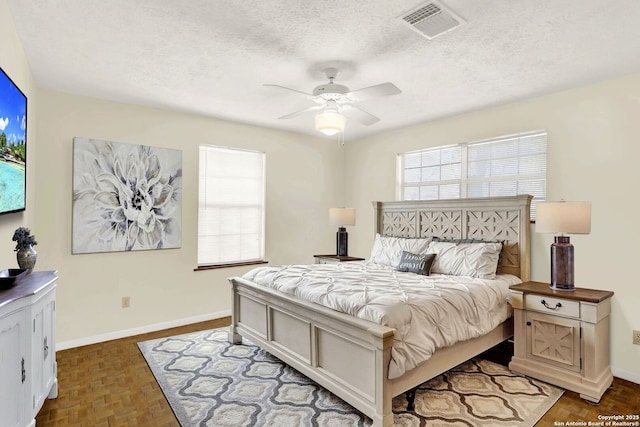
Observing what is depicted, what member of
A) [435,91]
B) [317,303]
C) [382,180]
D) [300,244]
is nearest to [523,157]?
[435,91]

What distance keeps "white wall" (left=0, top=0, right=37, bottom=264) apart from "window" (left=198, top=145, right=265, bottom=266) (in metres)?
1.71

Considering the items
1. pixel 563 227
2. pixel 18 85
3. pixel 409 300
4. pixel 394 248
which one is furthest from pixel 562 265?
pixel 18 85

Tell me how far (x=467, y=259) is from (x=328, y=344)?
5.84ft

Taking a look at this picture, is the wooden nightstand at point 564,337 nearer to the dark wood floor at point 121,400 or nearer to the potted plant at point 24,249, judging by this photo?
the dark wood floor at point 121,400

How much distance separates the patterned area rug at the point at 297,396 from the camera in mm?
2330

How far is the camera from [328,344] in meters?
2.53

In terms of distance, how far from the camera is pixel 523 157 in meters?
3.80

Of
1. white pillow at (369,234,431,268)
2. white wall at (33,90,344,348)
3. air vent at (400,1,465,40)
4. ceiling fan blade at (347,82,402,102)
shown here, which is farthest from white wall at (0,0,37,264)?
A: white pillow at (369,234,431,268)

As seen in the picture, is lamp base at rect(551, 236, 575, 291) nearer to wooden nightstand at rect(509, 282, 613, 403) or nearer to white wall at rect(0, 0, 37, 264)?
wooden nightstand at rect(509, 282, 613, 403)

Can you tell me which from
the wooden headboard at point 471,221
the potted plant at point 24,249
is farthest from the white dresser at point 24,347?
the wooden headboard at point 471,221

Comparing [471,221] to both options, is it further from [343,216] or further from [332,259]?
[332,259]

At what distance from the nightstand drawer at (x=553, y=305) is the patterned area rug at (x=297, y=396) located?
1.90 feet

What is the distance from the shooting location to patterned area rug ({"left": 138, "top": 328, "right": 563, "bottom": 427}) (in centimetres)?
233

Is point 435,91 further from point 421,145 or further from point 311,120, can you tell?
point 311,120
